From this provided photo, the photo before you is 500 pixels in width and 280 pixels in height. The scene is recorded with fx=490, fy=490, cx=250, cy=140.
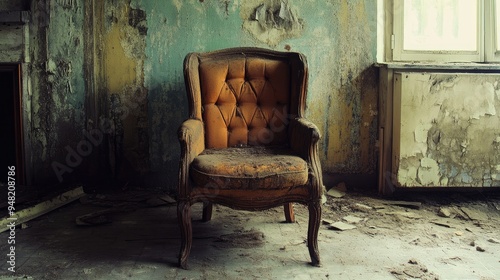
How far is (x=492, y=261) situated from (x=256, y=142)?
4.79ft

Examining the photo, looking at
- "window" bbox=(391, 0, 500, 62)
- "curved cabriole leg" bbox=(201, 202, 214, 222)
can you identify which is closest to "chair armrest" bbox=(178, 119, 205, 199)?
"curved cabriole leg" bbox=(201, 202, 214, 222)

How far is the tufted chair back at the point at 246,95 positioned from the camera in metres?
3.02

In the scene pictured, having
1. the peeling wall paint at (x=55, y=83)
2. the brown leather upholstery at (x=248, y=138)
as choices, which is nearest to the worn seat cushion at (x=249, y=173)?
the brown leather upholstery at (x=248, y=138)

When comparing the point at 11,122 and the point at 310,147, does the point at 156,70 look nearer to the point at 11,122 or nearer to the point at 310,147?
the point at 11,122

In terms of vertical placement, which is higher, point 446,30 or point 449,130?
point 446,30

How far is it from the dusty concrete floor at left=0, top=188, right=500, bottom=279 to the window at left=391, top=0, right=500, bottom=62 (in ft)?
3.42

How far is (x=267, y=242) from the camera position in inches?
107

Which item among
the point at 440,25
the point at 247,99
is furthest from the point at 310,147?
the point at 440,25

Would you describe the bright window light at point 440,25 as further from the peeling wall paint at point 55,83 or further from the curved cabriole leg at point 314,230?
the peeling wall paint at point 55,83

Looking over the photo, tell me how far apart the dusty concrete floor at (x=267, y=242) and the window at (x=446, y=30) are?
1.04 metres

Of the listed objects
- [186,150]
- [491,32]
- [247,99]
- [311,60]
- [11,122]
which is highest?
[491,32]
